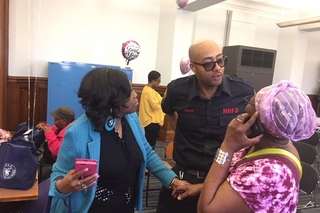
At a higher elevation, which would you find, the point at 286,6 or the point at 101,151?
the point at 286,6

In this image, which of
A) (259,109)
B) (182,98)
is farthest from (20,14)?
(259,109)

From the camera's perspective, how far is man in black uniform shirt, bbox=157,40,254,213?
1648mm

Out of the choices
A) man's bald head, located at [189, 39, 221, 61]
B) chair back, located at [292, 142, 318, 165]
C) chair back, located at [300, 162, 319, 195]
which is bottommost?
chair back, located at [300, 162, 319, 195]

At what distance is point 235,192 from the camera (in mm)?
947

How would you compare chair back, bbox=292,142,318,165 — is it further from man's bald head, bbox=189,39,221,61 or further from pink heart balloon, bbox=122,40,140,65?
pink heart balloon, bbox=122,40,140,65

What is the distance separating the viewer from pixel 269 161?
3.10 ft

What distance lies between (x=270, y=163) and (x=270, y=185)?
7cm

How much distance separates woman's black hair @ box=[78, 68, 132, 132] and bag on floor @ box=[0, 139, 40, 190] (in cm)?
94

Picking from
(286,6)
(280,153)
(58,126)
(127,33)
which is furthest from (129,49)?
(280,153)

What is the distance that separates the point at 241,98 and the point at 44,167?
7.56 ft

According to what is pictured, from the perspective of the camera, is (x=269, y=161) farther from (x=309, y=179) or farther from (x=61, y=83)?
(x=61, y=83)

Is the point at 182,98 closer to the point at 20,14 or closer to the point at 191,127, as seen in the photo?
the point at 191,127

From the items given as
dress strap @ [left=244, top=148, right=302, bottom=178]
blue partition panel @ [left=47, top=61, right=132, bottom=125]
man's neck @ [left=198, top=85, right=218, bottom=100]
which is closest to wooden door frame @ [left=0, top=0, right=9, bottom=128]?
blue partition panel @ [left=47, top=61, right=132, bottom=125]

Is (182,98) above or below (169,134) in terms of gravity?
above
